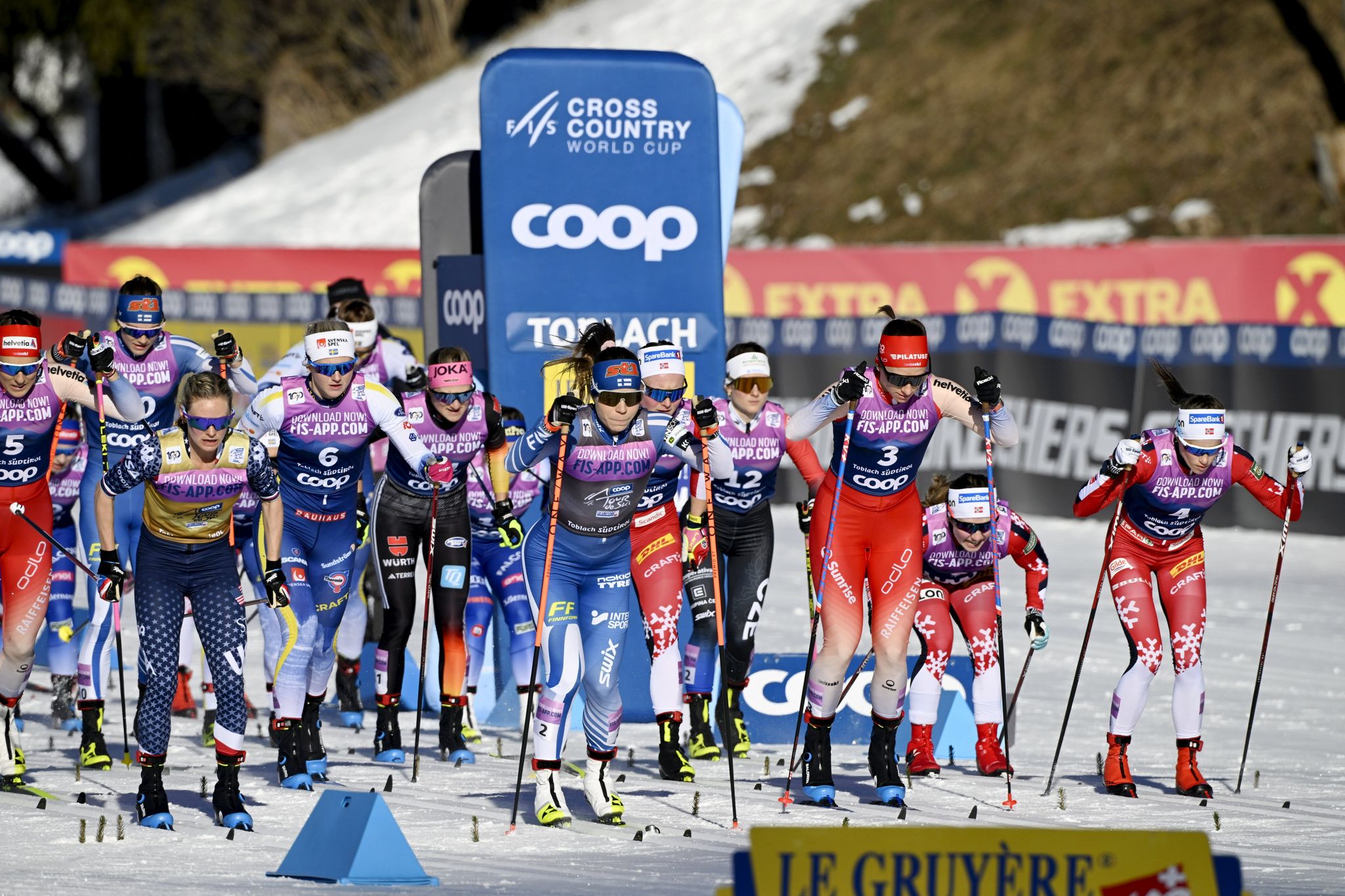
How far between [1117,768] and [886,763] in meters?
1.29

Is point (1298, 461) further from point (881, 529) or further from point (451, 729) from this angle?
point (451, 729)

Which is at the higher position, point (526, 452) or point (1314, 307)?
point (1314, 307)

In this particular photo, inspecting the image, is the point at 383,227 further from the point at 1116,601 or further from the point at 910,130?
the point at 1116,601

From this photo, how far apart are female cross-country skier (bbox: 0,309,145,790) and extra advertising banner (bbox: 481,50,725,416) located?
2.85 m

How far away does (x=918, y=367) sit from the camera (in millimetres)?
9172

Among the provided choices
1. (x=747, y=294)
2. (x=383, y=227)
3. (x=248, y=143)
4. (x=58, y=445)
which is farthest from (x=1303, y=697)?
(x=248, y=143)

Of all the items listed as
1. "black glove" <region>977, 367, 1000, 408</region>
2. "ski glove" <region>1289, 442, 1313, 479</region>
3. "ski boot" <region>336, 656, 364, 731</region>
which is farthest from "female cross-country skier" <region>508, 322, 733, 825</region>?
"ski glove" <region>1289, 442, 1313, 479</region>

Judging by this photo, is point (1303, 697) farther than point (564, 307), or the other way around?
point (1303, 697)

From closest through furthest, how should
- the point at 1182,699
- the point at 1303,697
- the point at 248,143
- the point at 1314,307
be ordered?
the point at 1182,699, the point at 1303,697, the point at 1314,307, the point at 248,143

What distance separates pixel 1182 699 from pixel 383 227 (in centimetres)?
2650

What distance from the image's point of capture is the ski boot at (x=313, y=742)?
31.5 ft

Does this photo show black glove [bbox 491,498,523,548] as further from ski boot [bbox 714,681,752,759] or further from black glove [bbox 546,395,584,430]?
ski boot [bbox 714,681,752,759]

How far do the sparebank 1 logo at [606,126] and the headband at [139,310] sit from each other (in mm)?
2441

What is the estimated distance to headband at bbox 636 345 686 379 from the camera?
9188 mm
